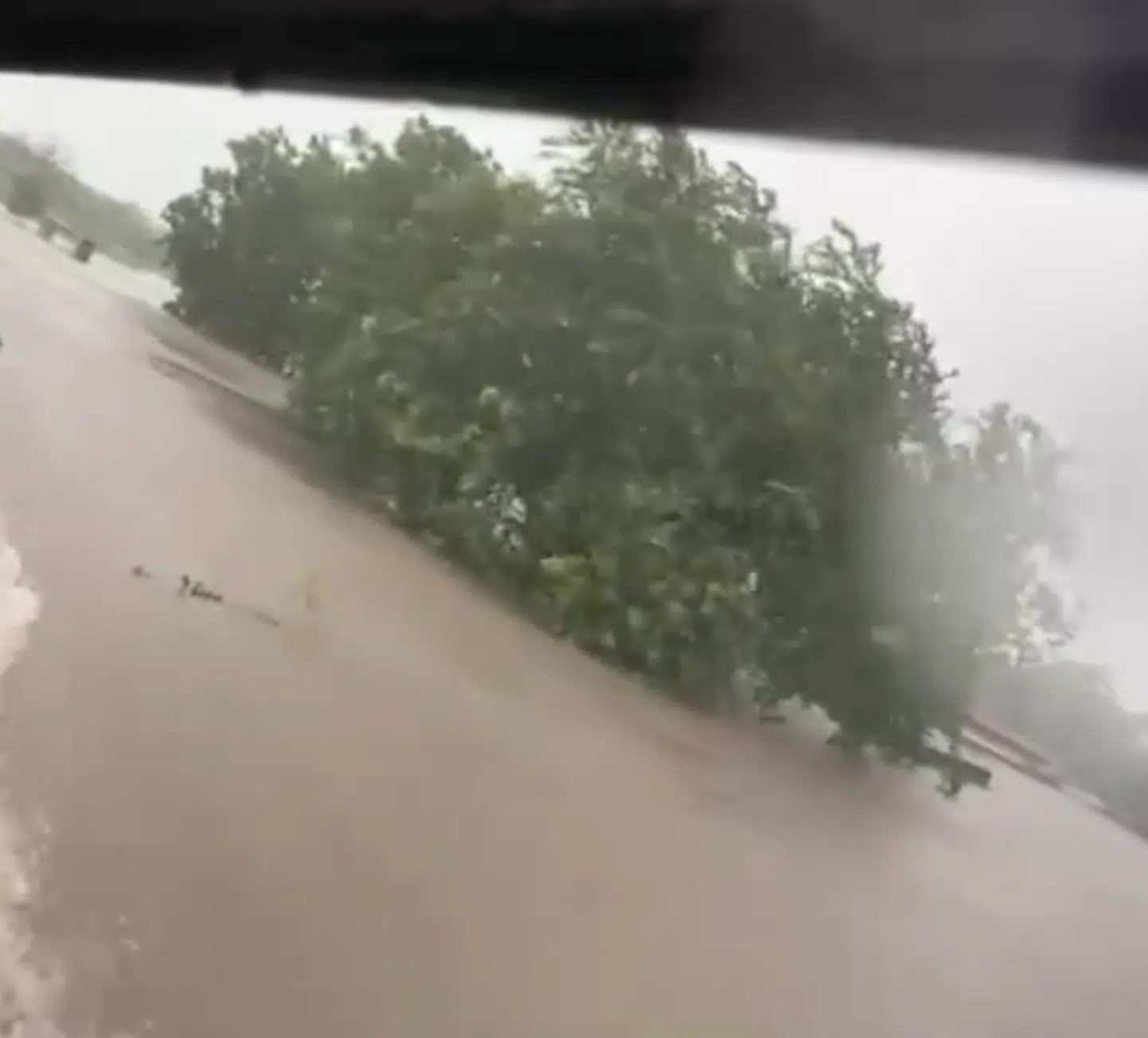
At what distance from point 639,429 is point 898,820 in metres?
0.28

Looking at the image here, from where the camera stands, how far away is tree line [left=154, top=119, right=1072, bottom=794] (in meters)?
0.91

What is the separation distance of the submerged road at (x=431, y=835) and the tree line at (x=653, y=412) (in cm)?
4

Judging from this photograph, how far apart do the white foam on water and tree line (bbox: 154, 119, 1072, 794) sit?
0.22 metres

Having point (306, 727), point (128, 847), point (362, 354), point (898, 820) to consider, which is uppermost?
point (362, 354)

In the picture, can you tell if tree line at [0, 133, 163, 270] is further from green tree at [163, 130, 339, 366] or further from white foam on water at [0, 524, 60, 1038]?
white foam on water at [0, 524, 60, 1038]

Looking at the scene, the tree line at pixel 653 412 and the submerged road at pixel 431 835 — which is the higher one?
the tree line at pixel 653 412

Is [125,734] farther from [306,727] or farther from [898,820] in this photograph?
[898,820]

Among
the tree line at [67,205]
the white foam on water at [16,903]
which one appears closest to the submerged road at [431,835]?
the white foam on water at [16,903]

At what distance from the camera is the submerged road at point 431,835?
87 cm

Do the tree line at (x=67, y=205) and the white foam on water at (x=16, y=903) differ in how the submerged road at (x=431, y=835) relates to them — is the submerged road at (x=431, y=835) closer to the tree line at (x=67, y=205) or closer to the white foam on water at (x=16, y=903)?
the white foam on water at (x=16, y=903)

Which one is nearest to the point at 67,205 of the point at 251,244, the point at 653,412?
the point at 251,244

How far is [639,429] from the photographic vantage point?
97 cm

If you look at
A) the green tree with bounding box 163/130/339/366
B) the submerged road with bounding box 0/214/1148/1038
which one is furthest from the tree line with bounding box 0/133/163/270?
the submerged road with bounding box 0/214/1148/1038

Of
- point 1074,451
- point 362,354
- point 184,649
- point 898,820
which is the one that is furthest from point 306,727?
point 1074,451
